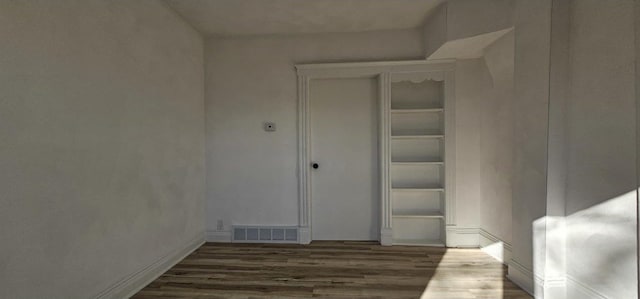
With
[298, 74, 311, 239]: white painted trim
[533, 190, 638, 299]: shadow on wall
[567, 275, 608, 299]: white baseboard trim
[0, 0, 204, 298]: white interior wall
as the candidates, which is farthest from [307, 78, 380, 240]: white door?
[567, 275, 608, 299]: white baseboard trim

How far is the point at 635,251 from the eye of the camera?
178cm

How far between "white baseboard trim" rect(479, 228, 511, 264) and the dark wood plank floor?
7cm

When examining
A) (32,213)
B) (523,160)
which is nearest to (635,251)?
(523,160)

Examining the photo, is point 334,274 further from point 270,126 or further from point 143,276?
point 270,126

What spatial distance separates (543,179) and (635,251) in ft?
2.07

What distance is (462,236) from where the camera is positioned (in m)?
3.47

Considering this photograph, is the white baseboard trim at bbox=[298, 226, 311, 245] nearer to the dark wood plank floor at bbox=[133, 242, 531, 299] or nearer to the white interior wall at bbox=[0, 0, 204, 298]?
the dark wood plank floor at bbox=[133, 242, 531, 299]

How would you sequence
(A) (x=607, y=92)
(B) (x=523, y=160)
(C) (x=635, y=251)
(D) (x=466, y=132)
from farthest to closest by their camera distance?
1. (D) (x=466, y=132)
2. (B) (x=523, y=160)
3. (A) (x=607, y=92)
4. (C) (x=635, y=251)

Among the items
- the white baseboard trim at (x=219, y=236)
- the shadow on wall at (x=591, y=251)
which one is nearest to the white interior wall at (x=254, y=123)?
the white baseboard trim at (x=219, y=236)

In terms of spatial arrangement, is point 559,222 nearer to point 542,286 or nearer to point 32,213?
point 542,286

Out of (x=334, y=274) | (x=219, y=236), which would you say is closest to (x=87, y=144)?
(x=219, y=236)

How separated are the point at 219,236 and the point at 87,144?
6.87 ft

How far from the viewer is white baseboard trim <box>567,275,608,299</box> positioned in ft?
6.61

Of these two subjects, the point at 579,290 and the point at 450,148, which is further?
the point at 450,148
